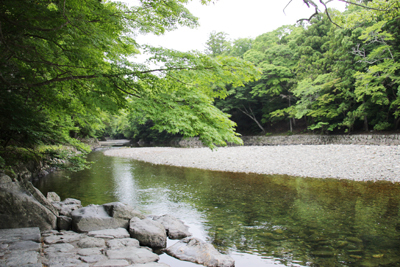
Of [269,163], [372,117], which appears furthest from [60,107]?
[372,117]

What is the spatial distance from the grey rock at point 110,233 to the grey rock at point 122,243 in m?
0.21

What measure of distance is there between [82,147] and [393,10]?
8.00 meters

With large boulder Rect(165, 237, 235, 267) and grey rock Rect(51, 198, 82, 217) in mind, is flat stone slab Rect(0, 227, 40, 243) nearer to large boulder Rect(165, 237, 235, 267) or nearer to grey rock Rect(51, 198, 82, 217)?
grey rock Rect(51, 198, 82, 217)

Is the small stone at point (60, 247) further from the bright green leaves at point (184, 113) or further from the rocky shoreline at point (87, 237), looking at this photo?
the bright green leaves at point (184, 113)

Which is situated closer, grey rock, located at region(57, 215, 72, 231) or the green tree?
grey rock, located at region(57, 215, 72, 231)

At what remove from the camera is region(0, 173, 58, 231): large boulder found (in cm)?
398

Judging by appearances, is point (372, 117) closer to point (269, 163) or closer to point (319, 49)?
point (319, 49)

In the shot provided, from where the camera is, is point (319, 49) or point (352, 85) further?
point (319, 49)

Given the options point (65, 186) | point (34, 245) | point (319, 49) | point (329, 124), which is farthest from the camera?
point (319, 49)

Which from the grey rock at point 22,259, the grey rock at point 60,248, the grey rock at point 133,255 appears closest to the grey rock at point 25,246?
the grey rock at point 22,259

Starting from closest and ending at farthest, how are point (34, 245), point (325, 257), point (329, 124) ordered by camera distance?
1. point (34, 245)
2. point (325, 257)
3. point (329, 124)

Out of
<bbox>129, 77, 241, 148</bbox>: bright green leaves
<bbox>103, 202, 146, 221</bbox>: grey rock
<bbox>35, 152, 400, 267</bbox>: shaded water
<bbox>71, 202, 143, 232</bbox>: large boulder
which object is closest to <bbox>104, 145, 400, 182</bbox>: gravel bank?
<bbox>35, 152, 400, 267</bbox>: shaded water

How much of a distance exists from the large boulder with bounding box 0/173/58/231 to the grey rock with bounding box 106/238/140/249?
138 cm

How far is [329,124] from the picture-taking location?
71.5 feet
